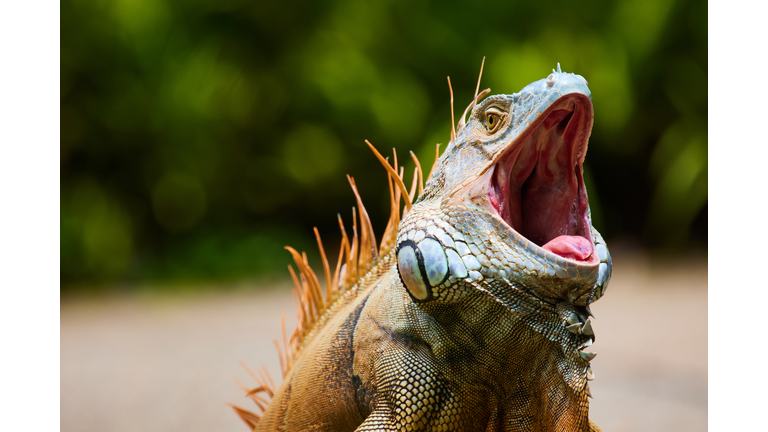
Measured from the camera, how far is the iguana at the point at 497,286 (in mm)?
1077

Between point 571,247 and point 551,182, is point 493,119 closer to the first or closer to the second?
point 551,182

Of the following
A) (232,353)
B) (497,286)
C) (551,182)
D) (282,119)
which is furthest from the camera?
(282,119)

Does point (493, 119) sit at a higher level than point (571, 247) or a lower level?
higher

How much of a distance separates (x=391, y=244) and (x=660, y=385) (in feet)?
7.39

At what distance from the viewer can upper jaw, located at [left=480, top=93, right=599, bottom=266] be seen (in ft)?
3.57

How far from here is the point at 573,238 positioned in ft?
3.66

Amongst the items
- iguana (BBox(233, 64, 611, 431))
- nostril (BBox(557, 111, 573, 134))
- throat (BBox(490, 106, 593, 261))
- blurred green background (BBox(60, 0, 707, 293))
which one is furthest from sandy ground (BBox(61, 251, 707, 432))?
nostril (BBox(557, 111, 573, 134))

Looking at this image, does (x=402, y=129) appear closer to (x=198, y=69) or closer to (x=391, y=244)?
(x=198, y=69)

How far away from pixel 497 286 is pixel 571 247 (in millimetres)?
162

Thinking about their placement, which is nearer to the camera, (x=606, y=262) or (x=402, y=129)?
(x=606, y=262)

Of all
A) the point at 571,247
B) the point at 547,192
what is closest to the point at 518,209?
the point at 547,192

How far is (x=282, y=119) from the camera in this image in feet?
19.7
